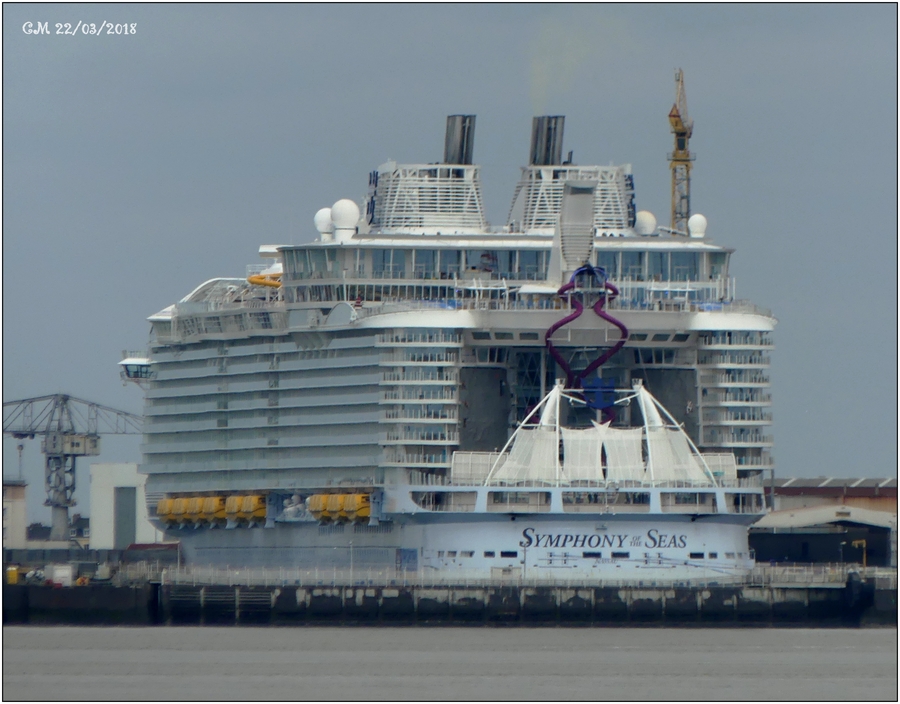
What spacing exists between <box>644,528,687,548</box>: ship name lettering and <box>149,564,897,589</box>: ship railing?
1.14 metres

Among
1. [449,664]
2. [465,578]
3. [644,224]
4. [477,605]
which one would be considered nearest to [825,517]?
[644,224]

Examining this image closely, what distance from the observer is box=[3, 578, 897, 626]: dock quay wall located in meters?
104

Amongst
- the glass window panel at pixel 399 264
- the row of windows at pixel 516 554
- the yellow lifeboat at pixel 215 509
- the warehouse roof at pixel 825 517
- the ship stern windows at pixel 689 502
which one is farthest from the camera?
the warehouse roof at pixel 825 517

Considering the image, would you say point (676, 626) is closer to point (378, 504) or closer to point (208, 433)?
point (378, 504)

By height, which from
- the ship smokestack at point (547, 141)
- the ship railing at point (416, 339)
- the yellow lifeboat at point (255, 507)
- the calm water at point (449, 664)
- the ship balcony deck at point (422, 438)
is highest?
the ship smokestack at point (547, 141)

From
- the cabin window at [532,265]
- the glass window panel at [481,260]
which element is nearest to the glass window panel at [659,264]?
the cabin window at [532,265]

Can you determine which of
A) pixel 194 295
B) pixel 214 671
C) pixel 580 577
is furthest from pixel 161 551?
pixel 214 671

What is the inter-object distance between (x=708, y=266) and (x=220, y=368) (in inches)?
716

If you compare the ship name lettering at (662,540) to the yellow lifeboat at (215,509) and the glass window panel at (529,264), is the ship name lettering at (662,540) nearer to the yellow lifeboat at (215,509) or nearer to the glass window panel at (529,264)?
the glass window panel at (529,264)

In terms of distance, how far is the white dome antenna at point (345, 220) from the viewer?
11562 centimetres

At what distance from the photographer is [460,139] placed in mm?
119188

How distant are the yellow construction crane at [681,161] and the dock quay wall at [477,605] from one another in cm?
5896

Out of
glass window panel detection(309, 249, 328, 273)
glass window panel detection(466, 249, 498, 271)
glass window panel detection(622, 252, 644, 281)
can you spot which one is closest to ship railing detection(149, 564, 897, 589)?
glass window panel detection(309, 249, 328, 273)

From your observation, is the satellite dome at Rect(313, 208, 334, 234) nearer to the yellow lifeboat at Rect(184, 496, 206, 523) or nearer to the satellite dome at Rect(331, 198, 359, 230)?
the satellite dome at Rect(331, 198, 359, 230)
